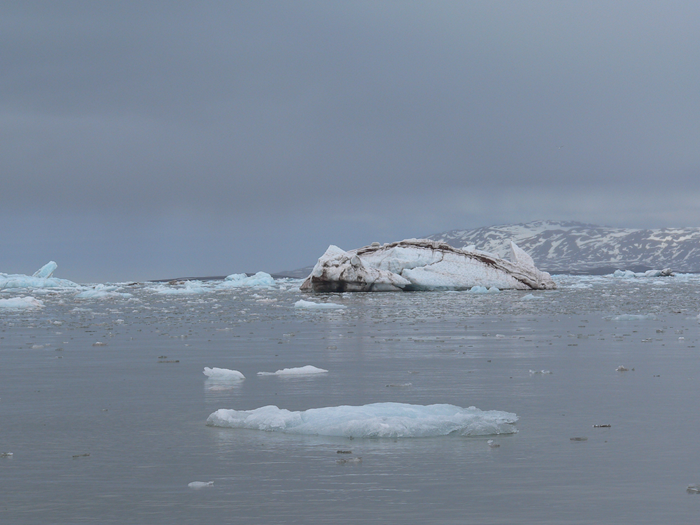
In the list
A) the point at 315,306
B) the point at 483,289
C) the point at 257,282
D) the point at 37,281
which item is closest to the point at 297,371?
the point at 315,306

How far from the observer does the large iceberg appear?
48750 mm

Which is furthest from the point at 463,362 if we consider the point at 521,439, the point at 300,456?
the point at 300,456

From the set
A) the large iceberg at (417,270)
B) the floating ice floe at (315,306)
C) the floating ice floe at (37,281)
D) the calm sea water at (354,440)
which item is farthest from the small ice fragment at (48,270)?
the calm sea water at (354,440)

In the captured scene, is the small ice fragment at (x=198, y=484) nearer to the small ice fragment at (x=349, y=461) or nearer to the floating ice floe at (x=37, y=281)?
the small ice fragment at (x=349, y=461)

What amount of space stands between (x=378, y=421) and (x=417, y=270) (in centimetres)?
4383

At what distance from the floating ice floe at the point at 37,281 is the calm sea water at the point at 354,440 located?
192 feet

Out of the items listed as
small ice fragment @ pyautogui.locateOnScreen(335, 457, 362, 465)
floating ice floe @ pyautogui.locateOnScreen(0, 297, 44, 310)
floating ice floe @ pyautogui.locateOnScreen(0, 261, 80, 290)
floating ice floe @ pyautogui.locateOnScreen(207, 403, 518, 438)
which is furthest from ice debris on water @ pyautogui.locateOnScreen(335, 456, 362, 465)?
floating ice floe @ pyautogui.locateOnScreen(0, 261, 80, 290)

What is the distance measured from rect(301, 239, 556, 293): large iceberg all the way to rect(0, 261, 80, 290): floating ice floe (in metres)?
30.8

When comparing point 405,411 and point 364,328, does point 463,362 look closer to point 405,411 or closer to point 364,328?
point 405,411

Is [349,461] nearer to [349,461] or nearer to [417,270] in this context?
[349,461]

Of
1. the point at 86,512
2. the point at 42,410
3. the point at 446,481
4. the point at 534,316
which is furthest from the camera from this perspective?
the point at 534,316

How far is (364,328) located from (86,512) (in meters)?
15.0

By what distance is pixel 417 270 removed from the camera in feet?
164

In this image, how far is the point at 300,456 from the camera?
18.4ft
